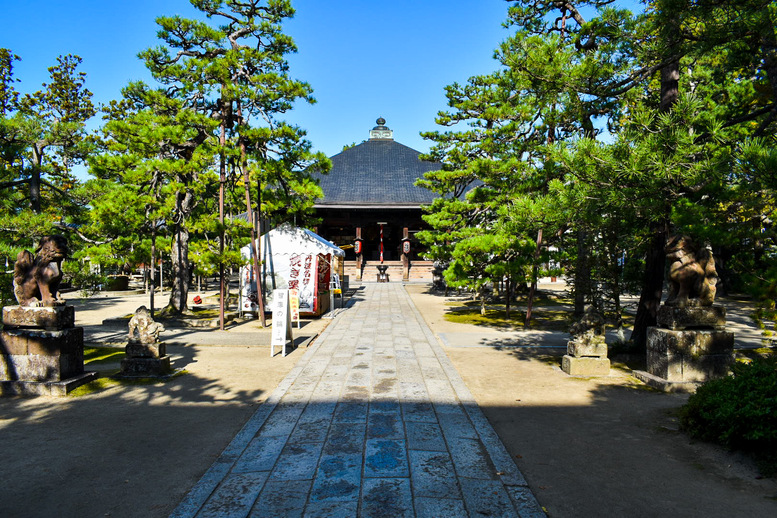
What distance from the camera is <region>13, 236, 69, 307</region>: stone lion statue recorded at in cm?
606

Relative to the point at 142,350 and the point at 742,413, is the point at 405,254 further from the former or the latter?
the point at 742,413

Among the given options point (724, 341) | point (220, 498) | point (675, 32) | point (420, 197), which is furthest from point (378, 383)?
point (420, 197)

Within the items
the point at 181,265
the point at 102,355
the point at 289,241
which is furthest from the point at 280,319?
the point at 181,265

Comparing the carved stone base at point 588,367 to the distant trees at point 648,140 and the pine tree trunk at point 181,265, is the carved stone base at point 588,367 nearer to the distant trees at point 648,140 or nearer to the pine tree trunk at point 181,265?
the distant trees at point 648,140

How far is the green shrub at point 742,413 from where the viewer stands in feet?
12.1

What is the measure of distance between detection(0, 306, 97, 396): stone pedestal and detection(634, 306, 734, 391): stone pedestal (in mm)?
7573

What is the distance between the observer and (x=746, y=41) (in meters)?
5.05

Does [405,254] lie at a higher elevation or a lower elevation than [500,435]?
higher

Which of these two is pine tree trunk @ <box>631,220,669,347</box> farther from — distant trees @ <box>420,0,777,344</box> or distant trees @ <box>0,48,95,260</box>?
distant trees @ <box>0,48,95,260</box>

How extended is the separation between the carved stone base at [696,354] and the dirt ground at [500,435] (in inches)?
18.5

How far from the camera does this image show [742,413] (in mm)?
3803

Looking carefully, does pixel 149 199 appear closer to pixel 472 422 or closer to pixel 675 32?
pixel 472 422

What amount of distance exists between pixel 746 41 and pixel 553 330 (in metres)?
7.33

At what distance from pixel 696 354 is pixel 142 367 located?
24.4 ft
